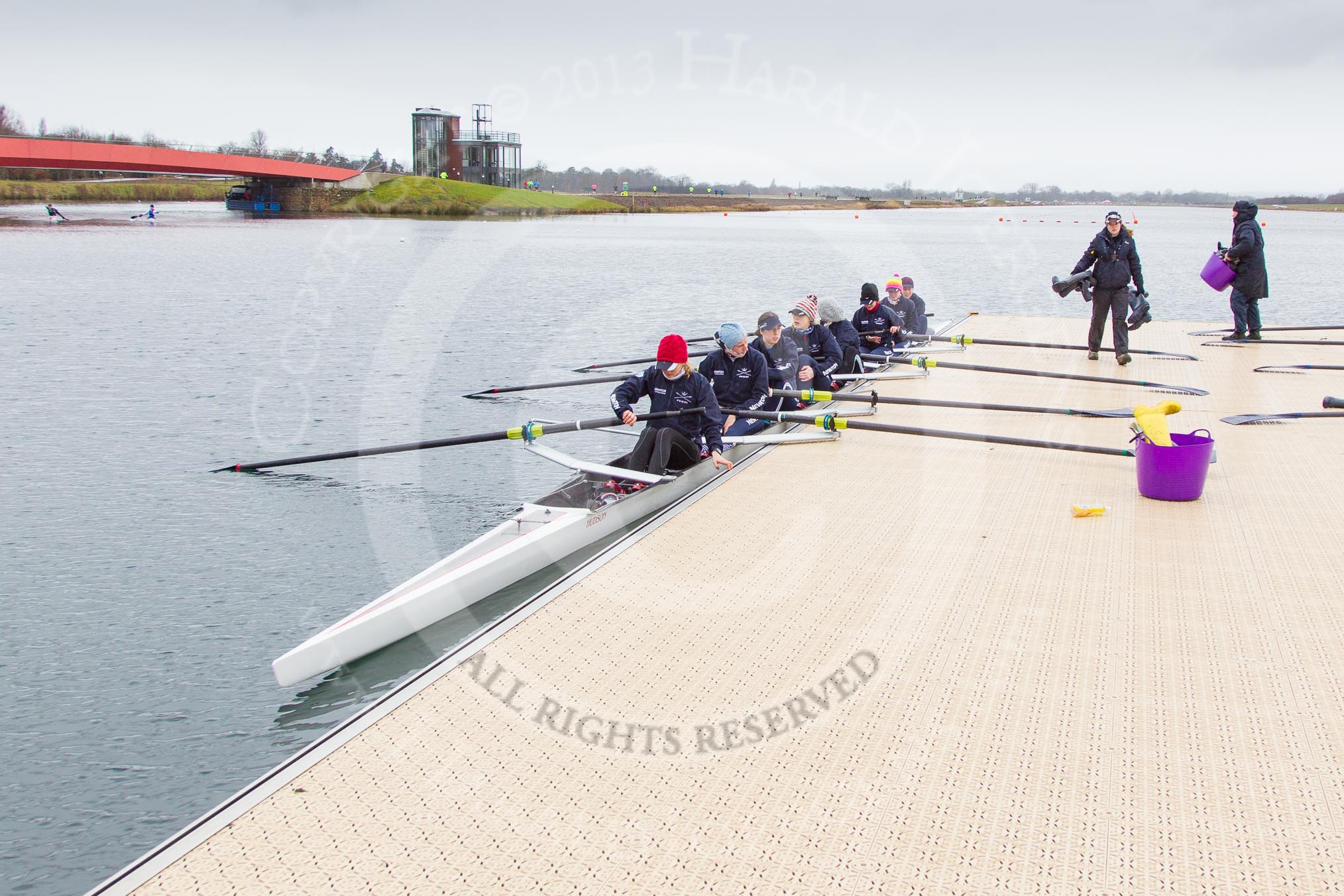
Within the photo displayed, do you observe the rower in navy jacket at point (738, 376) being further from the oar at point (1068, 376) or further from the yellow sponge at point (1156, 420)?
the oar at point (1068, 376)

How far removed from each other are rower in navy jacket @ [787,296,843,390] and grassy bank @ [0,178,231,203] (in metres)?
Answer: 108

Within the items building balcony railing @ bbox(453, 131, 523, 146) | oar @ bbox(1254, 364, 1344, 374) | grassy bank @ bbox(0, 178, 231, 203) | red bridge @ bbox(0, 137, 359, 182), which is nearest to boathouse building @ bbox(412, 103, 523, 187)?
building balcony railing @ bbox(453, 131, 523, 146)

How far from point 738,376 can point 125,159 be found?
74526mm

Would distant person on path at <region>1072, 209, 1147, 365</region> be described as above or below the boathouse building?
below

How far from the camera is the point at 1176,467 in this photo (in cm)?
849

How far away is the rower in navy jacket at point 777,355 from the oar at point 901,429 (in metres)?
0.87

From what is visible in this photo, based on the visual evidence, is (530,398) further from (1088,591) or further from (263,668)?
(1088,591)

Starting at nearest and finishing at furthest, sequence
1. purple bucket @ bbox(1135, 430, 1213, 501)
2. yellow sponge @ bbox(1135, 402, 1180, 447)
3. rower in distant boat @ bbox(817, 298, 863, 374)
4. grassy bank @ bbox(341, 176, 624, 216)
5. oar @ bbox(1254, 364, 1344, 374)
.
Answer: yellow sponge @ bbox(1135, 402, 1180, 447) < purple bucket @ bbox(1135, 430, 1213, 501) < rower in distant boat @ bbox(817, 298, 863, 374) < oar @ bbox(1254, 364, 1344, 374) < grassy bank @ bbox(341, 176, 624, 216)

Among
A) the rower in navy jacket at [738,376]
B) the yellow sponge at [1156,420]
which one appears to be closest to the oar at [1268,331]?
the yellow sponge at [1156,420]

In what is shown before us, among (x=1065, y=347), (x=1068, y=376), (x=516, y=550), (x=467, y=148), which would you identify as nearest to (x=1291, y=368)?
(x=1065, y=347)

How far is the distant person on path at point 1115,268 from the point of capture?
558 inches

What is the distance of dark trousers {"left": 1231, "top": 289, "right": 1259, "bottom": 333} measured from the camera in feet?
63.5

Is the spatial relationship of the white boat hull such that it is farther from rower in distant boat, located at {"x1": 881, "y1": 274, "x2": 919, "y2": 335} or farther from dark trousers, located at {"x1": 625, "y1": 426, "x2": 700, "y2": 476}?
rower in distant boat, located at {"x1": 881, "y1": 274, "x2": 919, "y2": 335}

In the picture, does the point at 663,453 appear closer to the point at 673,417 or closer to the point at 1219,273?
the point at 673,417
